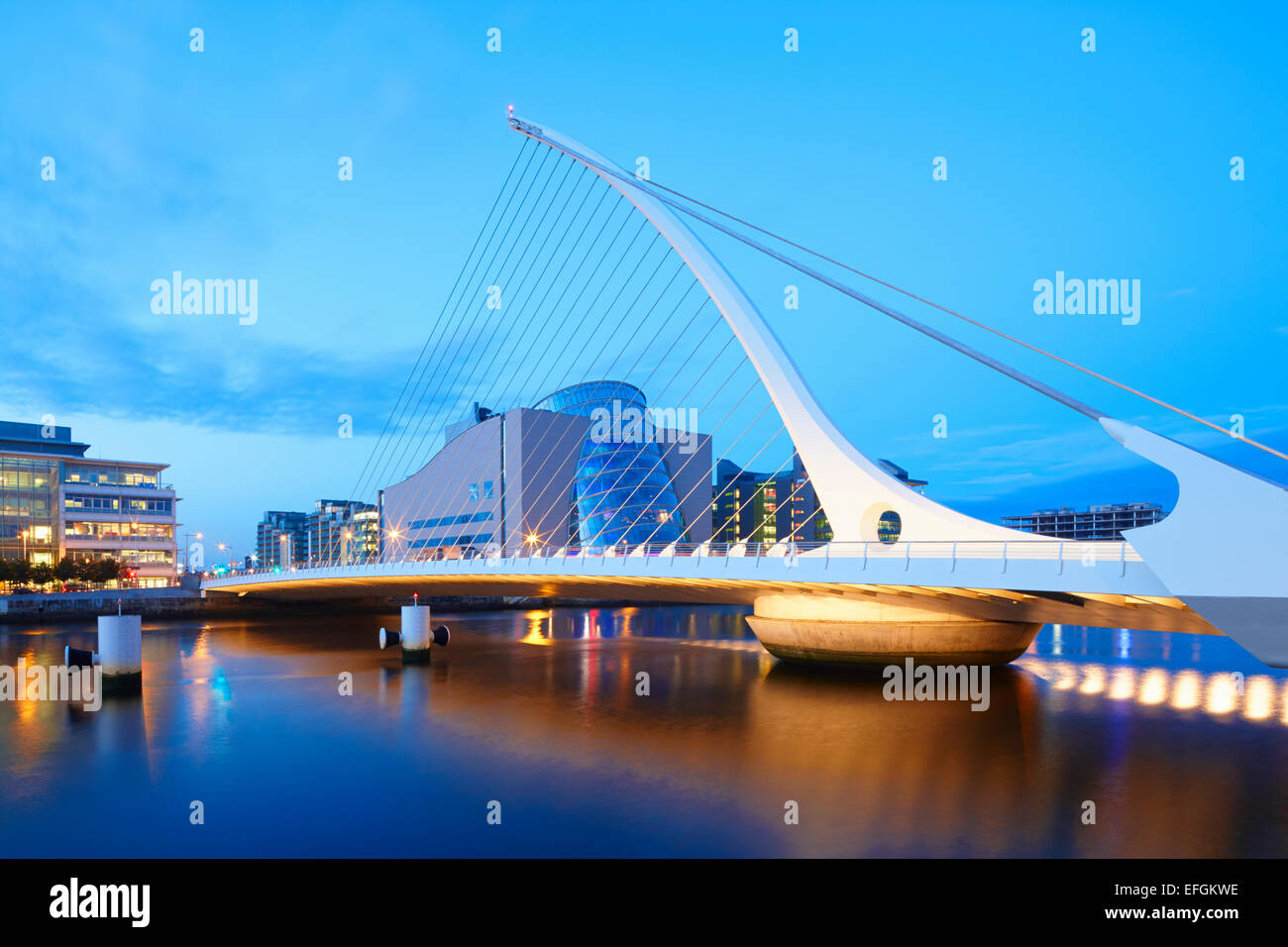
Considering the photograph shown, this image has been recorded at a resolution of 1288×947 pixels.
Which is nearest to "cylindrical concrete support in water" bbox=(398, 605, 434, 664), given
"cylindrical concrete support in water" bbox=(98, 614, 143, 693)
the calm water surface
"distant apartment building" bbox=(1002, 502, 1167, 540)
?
the calm water surface

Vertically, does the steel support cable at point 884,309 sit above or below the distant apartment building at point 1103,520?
above

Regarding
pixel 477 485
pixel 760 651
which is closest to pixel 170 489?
pixel 477 485

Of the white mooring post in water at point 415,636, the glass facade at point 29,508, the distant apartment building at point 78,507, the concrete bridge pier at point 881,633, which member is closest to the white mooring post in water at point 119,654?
the white mooring post in water at point 415,636

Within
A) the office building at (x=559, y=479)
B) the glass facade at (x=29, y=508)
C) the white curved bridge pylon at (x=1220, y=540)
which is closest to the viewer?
the white curved bridge pylon at (x=1220, y=540)

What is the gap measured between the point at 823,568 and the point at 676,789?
5.53m

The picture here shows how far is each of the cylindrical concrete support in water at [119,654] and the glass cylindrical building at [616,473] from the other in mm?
36744

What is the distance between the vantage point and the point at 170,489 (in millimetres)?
66375

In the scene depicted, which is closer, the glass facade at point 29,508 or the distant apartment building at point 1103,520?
the glass facade at point 29,508

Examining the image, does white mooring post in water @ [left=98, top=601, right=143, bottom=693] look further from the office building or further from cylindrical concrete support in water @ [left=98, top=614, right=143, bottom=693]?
the office building

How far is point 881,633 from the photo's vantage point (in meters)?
20.7

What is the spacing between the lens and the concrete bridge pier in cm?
2005

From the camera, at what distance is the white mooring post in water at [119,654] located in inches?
854

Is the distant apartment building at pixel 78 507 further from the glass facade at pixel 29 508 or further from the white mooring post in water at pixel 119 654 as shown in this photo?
the white mooring post in water at pixel 119 654

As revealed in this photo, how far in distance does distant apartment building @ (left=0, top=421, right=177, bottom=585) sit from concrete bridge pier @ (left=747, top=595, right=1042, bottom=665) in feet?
174
